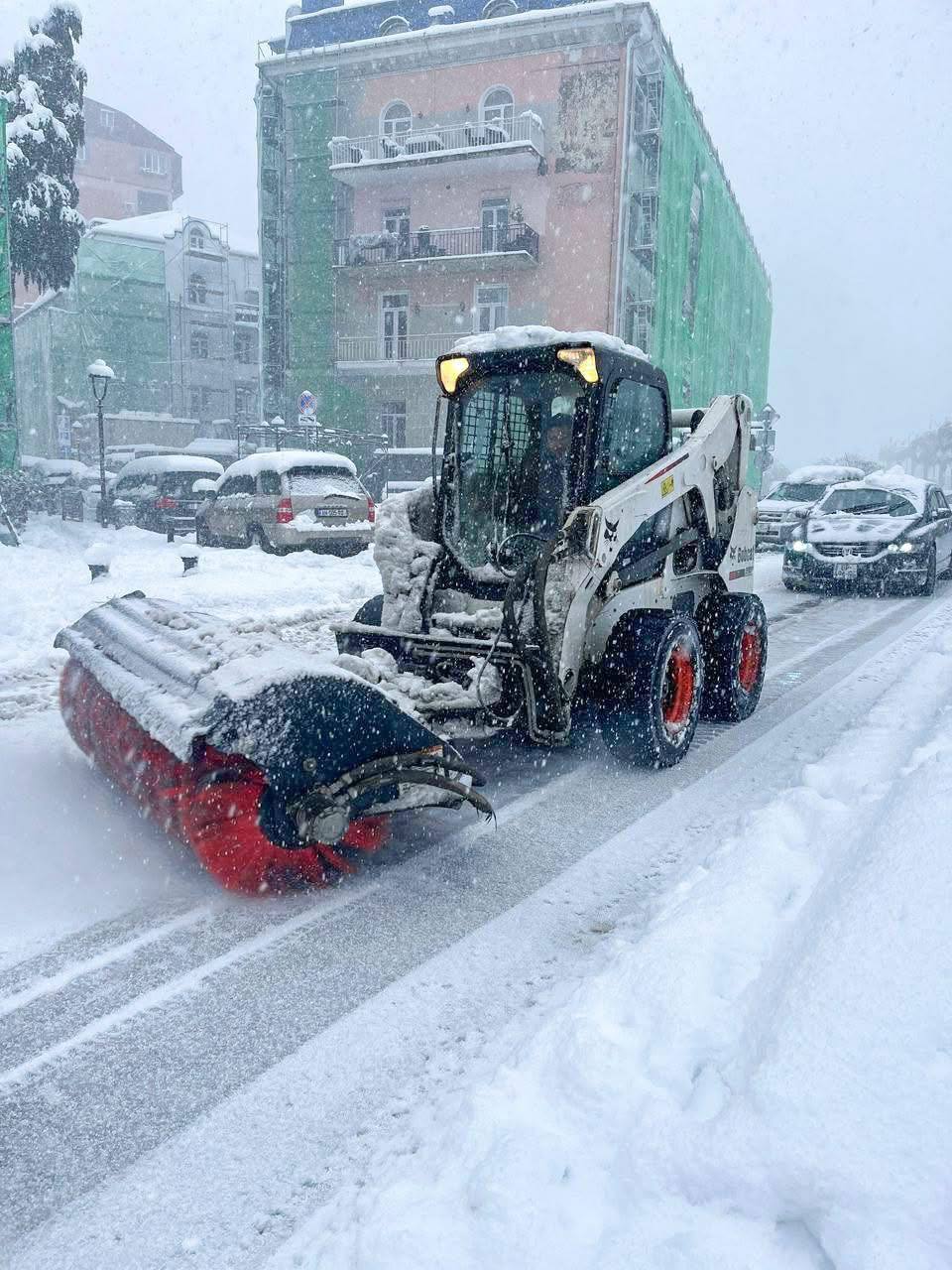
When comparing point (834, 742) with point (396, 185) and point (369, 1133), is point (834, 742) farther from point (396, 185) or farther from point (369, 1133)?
point (396, 185)

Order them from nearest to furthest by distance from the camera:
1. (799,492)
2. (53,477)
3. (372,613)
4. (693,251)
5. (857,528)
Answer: (372,613) < (857,528) < (799,492) < (53,477) < (693,251)

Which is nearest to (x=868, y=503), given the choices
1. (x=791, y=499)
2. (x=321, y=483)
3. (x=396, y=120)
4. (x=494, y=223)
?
(x=791, y=499)

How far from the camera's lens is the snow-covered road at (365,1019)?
1.96m

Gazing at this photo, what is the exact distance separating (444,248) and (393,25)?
24.7 feet

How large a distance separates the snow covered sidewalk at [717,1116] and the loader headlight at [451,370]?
3.31 meters

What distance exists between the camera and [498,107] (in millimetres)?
26859

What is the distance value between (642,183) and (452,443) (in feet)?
81.8

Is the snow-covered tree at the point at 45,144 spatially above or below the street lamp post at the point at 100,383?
above

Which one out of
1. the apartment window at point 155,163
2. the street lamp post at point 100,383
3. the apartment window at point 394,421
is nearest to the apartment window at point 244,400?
the apartment window at point 394,421

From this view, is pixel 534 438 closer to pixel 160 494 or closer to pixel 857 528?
pixel 857 528

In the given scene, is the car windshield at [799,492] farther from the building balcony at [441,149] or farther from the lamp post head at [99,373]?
the lamp post head at [99,373]

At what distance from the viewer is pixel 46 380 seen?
137 feet

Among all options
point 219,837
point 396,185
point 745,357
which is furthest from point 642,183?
point 219,837

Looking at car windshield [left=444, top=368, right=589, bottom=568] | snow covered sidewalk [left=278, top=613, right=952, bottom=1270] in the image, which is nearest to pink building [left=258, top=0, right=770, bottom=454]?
car windshield [left=444, top=368, right=589, bottom=568]
